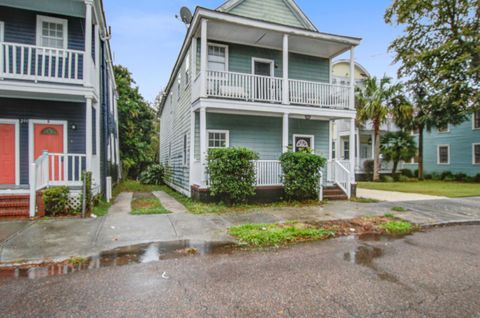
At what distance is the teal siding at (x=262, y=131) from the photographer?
11.7 meters

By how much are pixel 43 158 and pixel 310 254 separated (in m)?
7.41

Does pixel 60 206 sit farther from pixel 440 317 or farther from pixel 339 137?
pixel 339 137

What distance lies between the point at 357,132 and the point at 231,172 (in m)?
17.0

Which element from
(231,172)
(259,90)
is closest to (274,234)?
(231,172)

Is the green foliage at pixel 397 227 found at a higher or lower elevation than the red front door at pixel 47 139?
lower

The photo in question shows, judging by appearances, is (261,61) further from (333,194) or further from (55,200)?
(55,200)

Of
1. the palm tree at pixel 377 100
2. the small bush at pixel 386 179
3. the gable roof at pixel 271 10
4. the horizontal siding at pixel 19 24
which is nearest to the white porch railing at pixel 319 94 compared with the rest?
the gable roof at pixel 271 10

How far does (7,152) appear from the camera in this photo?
948 cm

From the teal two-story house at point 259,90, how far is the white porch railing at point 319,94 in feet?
0.14

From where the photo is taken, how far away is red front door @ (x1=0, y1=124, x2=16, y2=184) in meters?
9.45

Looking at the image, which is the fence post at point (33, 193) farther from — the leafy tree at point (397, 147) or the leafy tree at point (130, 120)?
the leafy tree at point (397, 147)

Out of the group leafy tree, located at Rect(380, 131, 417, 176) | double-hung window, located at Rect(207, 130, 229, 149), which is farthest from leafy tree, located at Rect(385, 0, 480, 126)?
double-hung window, located at Rect(207, 130, 229, 149)

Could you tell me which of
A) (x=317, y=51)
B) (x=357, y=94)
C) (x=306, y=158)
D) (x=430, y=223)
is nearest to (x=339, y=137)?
(x=357, y=94)

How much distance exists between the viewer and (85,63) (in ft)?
27.8
